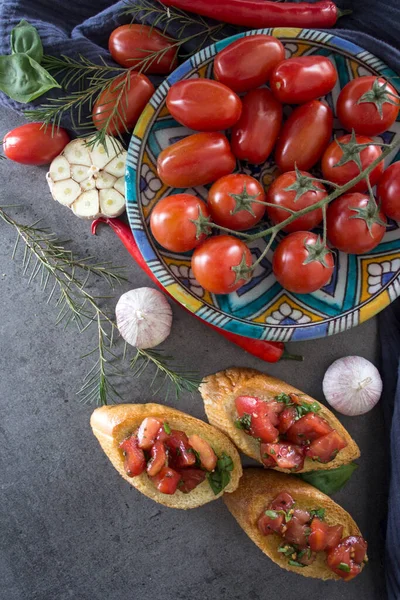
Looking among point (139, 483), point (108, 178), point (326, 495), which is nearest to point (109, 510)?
point (139, 483)

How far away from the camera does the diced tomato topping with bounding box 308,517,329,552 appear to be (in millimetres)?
1587

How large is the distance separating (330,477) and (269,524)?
277 mm

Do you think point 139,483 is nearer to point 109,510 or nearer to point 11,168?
point 109,510

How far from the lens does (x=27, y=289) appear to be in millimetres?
1790

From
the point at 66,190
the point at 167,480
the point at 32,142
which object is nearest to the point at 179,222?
the point at 66,190

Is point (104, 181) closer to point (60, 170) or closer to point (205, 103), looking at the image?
point (60, 170)

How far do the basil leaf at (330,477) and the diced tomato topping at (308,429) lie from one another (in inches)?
8.0

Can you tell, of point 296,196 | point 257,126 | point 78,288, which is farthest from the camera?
point 78,288

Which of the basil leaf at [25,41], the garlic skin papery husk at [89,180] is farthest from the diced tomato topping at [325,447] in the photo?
the basil leaf at [25,41]

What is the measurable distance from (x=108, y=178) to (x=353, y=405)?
3.56ft

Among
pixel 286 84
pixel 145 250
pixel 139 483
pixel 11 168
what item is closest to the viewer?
pixel 286 84

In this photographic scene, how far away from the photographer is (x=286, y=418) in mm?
1584

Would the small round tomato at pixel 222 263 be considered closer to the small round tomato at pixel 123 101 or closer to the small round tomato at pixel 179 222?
the small round tomato at pixel 179 222

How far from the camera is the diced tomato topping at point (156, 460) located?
154 centimetres
